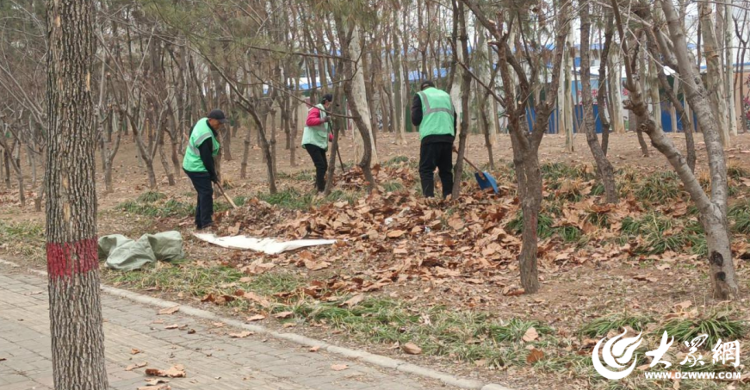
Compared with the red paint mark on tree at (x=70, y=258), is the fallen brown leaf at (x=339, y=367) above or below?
below

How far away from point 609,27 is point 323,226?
4.39m

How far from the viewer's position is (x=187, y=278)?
8875 millimetres

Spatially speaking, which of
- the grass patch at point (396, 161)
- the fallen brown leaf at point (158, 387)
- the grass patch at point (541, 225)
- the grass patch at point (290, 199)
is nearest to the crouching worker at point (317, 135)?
the grass patch at point (290, 199)

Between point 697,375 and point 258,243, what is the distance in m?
6.72

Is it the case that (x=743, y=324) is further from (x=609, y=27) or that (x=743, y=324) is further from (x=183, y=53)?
(x=183, y=53)

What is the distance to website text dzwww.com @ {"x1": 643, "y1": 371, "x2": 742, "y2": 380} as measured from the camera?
4.71 metres

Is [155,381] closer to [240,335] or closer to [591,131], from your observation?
[240,335]

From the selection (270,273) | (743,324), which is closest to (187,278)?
(270,273)

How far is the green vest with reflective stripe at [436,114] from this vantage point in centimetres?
1116

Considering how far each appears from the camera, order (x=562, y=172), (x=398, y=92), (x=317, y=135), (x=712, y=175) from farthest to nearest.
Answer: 1. (x=398, y=92)
2. (x=317, y=135)
3. (x=562, y=172)
4. (x=712, y=175)

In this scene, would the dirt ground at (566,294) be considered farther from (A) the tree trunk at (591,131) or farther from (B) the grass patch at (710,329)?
(A) the tree trunk at (591,131)

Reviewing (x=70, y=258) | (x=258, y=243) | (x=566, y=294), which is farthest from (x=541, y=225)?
(x=70, y=258)

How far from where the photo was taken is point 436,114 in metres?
11.1

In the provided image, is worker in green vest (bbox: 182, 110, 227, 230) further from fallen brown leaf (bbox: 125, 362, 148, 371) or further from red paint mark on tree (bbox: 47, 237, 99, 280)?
red paint mark on tree (bbox: 47, 237, 99, 280)
